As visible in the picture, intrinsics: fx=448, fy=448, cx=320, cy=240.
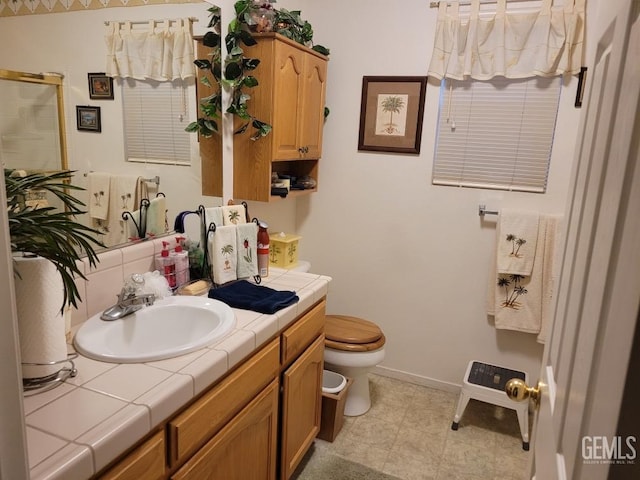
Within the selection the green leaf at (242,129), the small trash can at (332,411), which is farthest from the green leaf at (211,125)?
the small trash can at (332,411)

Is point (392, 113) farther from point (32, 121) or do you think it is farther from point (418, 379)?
point (32, 121)

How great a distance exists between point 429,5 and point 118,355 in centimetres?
235

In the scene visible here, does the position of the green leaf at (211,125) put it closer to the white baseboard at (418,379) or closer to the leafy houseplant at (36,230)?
the leafy houseplant at (36,230)

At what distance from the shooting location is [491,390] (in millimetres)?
2367

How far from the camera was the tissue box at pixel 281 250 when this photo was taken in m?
2.55

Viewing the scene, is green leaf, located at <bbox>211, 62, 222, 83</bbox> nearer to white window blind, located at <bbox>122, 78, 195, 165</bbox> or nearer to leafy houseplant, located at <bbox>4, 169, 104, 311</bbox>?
white window blind, located at <bbox>122, 78, 195, 165</bbox>

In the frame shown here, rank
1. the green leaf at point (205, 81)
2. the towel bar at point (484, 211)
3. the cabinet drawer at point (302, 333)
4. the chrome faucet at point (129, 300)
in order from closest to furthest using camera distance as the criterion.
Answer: the chrome faucet at point (129, 300) < the cabinet drawer at point (302, 333) < the green leaf at point (205, 81) < the towel bar at point (484, 211)

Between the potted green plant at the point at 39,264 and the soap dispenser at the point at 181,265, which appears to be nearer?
the potted green plant at the point at 39,264

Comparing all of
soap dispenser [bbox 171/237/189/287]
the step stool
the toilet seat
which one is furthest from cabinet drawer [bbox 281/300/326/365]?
the step stool

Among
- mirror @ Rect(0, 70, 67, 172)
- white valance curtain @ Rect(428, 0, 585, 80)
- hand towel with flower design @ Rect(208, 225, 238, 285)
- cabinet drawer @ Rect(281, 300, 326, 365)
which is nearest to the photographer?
mirror @ Rect(0, 70, 67, 172)

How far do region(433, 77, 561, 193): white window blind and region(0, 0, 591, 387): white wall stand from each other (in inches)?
2.2

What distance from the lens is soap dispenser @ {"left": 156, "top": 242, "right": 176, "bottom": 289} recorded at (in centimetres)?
175

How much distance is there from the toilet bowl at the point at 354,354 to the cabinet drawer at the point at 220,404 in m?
0.81

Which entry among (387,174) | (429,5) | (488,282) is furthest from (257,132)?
(488,282)
